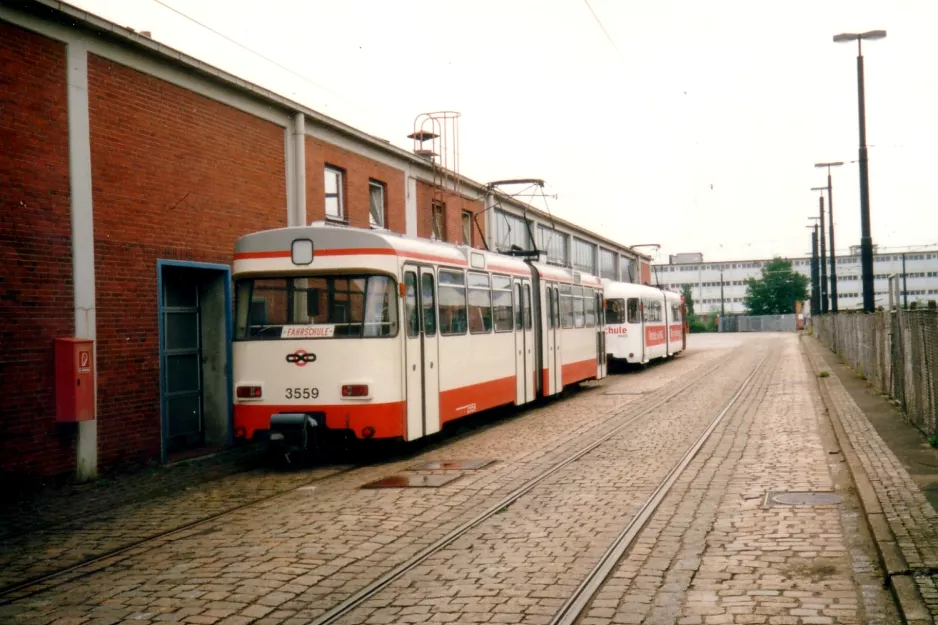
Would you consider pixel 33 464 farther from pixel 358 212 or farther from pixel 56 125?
pixel 358 212

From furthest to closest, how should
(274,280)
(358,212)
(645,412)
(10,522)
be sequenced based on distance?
(358,212)
(645,412)
(274,280)
(10,522)

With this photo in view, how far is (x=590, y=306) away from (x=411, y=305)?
11.9m

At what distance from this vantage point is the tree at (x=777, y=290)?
104750 millimetres

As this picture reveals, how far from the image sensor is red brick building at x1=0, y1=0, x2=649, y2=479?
11234 millimetres

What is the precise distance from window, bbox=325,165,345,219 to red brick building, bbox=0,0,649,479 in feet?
3.03

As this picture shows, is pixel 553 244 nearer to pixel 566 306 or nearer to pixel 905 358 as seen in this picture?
pixel 566 306

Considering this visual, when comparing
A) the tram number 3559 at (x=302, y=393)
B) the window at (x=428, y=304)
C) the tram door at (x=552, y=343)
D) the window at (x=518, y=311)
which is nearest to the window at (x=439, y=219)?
the tram door at (x=552, y=343)

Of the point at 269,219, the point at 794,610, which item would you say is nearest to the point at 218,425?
the point at 269,219

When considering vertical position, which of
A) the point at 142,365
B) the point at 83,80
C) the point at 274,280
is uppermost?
the point at 83,80

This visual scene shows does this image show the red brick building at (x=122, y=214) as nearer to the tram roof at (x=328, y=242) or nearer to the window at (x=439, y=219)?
the tram roof at (x=328, y=242)

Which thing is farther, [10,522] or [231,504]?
[231,504]

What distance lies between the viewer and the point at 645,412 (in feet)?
59.0

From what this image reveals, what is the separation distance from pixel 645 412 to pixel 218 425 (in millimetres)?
7654

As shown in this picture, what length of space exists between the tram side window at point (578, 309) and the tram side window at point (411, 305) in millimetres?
9754
